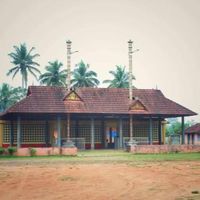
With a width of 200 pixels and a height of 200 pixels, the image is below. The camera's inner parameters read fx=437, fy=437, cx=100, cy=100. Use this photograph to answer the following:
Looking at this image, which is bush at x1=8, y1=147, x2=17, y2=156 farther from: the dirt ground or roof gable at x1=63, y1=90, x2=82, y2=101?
the dirt ground

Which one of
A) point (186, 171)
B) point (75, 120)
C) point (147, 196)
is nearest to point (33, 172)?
point (186, 171)

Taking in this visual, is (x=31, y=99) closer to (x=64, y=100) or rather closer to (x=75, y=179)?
(x=64, y=100)

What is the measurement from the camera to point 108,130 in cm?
4088

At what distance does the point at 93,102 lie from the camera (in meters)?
37.9

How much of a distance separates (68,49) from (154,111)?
919 cm

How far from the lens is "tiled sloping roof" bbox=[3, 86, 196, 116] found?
35.4m

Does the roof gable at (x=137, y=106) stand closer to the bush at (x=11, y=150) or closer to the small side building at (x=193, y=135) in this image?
the bush at (x=11, y=150)

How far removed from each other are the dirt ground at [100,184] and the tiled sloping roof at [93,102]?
52.3 feet

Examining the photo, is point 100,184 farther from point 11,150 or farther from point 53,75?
point 53,75

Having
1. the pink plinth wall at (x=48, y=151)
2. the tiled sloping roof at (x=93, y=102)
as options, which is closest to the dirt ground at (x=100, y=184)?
the pink plinth wall at (x=48, y=151)

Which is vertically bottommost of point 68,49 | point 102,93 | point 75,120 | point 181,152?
point 181,152

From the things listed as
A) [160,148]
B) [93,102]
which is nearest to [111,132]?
[93,102]

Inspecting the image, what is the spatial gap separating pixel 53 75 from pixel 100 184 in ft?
154

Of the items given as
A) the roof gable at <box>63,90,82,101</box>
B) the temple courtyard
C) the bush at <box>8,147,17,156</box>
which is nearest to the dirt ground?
the temple courtyard
